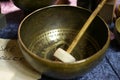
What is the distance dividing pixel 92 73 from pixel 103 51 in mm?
139

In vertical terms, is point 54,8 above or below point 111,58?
above

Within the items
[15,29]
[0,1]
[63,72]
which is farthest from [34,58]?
[0,1]

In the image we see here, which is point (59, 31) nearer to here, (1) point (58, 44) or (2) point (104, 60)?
(1) point (58, 44)

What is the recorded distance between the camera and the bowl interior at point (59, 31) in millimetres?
749

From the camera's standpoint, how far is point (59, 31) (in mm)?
824

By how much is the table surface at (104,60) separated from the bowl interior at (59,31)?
58mm

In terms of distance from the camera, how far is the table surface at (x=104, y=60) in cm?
72

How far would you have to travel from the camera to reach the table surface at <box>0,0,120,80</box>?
0.72 metres

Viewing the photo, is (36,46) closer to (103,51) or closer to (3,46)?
(3,46)

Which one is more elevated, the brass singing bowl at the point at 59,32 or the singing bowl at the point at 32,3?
the singing bowl at the point at 32,3

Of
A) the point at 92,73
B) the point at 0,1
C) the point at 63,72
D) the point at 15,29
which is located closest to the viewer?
the point at 63,72

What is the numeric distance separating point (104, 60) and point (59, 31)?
0.60ft

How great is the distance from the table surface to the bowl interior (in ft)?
0.19

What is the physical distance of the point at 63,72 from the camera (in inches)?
23.3
